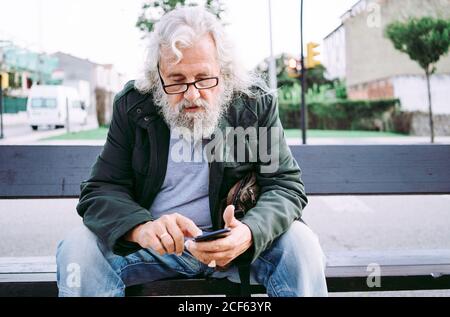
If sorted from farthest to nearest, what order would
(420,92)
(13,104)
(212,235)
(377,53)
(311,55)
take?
1. (13,104)
2. (377,53)
3. (420,92)
4. (311,55)
5. (212,235)

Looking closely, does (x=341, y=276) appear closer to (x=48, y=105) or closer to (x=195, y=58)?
(x=195, y=58)

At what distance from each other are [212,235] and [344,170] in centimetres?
112

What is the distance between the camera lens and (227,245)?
4.64ft

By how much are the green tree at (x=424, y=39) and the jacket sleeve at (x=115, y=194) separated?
14.8 metres

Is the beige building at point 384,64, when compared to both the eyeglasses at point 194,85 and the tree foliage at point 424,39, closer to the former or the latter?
the tree foliage at point 424,39

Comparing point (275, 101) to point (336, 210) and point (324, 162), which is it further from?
point (336, 210)

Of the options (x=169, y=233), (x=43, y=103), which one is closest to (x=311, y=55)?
(x=169, y=233)

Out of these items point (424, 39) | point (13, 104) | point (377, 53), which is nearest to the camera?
point (424, 39)

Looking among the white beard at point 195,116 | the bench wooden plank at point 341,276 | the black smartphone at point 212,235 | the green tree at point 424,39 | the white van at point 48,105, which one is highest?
the green tree at point 424,39

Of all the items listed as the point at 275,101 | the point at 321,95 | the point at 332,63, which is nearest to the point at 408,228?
the point at 275,101

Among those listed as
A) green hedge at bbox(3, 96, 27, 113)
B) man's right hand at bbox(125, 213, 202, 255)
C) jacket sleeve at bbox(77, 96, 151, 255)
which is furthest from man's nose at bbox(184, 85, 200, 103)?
green hedge at bbox(3, 96, 27, 113)

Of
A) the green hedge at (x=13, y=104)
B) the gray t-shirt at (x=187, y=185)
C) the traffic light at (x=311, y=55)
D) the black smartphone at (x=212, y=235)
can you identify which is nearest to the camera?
the black smartphone at (x=212, y=235)

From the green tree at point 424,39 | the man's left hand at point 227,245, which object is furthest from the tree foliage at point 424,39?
the man's left hand at point 227,245

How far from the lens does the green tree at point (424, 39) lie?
15.3 m
